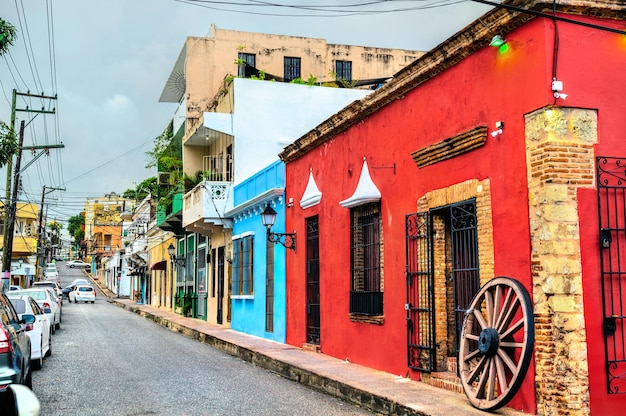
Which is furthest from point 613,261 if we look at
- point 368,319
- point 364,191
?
point 368,319

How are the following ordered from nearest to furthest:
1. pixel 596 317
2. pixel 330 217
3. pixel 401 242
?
pixel 596 317 → pixel 401 242 → pixel 330 217

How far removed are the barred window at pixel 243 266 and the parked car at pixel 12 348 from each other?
11.3 meters

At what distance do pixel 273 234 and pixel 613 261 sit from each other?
33.9 feet

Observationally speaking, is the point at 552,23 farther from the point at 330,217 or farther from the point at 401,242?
the point at 330,217

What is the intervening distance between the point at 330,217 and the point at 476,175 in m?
5.76

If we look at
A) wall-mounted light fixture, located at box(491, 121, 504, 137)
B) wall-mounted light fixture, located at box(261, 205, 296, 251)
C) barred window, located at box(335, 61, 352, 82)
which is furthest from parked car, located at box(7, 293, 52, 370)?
barred window, located at box(335, 61, 352, 82)

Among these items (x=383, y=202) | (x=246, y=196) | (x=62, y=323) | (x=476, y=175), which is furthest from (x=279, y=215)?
(x=62, y=323)

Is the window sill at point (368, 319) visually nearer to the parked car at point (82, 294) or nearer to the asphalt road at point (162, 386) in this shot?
the asphalt road at point (162, 386)

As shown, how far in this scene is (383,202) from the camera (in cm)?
1173

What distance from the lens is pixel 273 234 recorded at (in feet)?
55.7

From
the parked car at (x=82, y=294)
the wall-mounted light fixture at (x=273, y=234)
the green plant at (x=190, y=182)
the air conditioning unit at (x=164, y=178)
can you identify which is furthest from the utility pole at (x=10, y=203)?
the parked car at (x=82, y=294)

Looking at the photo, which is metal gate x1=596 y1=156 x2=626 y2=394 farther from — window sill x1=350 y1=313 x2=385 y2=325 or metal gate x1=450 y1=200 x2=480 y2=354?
window sill x1=350 y1=313 x2=385 y2=325

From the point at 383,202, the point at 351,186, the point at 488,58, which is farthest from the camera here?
the point at 351,186

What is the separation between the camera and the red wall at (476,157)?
7715 mm
